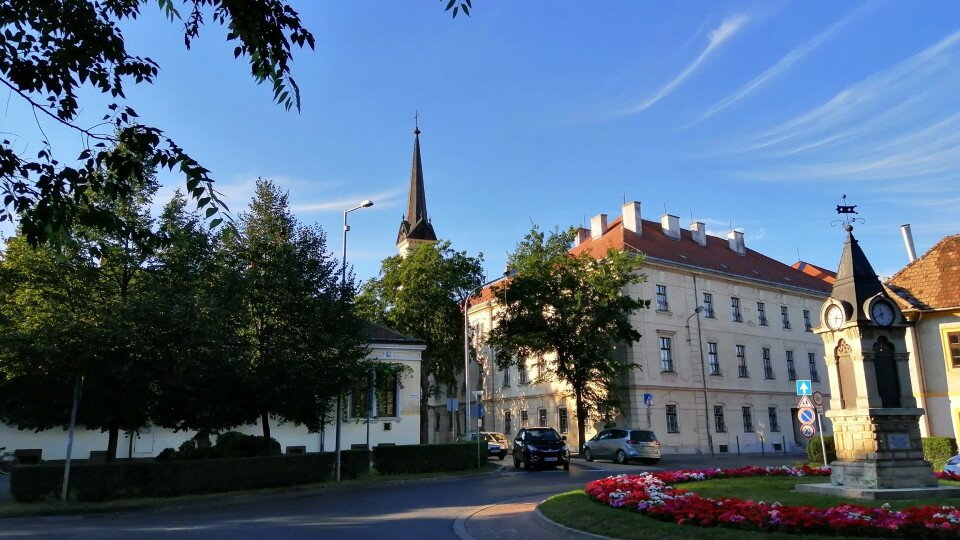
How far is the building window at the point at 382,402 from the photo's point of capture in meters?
31.8

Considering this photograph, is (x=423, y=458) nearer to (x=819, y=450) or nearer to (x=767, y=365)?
(x=819, y=450)

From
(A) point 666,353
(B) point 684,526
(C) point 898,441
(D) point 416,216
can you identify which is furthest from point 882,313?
(D) point 416,216

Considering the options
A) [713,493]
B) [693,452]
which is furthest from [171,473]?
[693,452]

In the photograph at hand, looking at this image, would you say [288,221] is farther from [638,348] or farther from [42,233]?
[638,348]

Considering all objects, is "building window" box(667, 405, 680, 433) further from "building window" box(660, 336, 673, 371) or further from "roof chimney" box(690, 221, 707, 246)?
"roof chimney" box(690, 221, 707, 246)

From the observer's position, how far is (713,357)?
46031 millimetres

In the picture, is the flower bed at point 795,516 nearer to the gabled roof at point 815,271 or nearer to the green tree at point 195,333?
the green tree at point 195,333

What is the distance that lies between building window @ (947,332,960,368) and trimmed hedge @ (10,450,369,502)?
2556cm

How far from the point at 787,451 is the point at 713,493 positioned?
36617 millimetres

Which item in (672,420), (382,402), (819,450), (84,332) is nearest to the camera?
(84,332)

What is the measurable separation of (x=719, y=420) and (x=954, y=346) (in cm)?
1847

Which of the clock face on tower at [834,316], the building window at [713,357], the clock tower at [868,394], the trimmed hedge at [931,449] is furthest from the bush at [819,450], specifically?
the building window at [713,357]

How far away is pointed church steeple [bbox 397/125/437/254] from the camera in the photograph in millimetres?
66250

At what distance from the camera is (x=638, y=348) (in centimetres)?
4256
